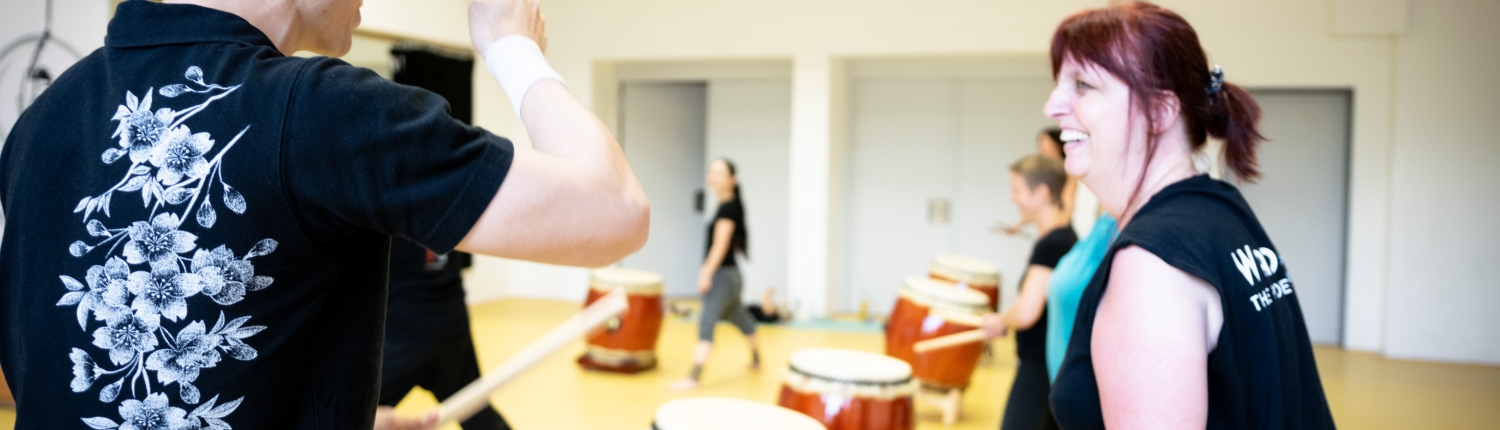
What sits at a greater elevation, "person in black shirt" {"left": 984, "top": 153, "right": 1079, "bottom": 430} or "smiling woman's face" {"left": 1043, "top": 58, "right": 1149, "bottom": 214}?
"smiling woman's face" {"left": 1043, "top": 58, "right": 1149, "bottom": 214}

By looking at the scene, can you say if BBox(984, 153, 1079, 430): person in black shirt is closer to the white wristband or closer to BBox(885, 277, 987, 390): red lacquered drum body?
BBox(885, 277, 987, 390): red lacquered drum body

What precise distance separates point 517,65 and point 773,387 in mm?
4617

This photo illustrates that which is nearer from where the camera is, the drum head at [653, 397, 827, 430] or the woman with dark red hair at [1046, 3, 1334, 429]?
the woman with dark red hair at [1046, 3, 1334, 429]

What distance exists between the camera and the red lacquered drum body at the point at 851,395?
9.29 feet

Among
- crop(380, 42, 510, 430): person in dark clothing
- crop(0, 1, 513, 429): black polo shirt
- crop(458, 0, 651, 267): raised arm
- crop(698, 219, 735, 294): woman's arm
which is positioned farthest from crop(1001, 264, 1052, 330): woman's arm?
crop(0, 1, 513, 429): black polo shirt

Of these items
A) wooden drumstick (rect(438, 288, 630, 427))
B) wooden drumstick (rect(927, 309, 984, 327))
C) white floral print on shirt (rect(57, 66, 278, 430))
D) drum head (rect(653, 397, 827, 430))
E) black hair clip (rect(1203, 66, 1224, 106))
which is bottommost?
wooden drumstick (rect(927, 309, 984, 327))

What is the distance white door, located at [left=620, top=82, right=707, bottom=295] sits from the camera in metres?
9.02

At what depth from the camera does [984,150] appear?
318 inches

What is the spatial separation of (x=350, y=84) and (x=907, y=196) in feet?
25.3

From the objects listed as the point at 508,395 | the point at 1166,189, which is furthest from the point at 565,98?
the point at 508,395

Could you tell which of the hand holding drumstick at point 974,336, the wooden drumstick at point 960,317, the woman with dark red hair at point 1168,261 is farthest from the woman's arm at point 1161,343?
the wooden drumstick at point 960,317

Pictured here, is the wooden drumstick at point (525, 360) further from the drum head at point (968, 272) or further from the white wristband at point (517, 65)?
the drum head at point (968, 272)

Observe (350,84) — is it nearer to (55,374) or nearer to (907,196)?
(55,374)

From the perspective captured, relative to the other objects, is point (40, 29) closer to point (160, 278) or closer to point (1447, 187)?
point (160, 278)
